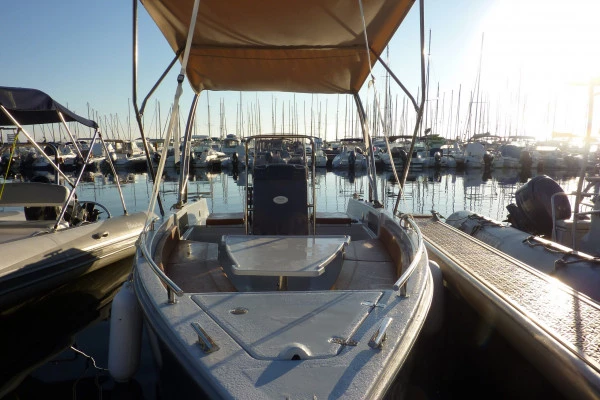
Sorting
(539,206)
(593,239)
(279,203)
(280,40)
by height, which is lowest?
(593,239)

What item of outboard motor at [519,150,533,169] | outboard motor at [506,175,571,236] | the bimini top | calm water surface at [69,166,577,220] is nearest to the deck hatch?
the bimini top

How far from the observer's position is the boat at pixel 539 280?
8.76 feet

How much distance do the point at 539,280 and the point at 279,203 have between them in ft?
8.39

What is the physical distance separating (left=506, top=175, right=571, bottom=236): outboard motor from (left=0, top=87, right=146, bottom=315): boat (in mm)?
6277

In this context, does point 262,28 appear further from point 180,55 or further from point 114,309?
point 114,309

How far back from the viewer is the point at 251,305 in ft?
8.00

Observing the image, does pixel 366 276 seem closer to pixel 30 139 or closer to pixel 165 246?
pixel 165 246

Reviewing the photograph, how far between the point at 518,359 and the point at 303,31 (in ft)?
11.3

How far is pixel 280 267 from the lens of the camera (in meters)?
2.86

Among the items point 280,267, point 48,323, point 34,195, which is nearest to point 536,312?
point 280,267

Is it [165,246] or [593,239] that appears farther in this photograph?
[593,239]

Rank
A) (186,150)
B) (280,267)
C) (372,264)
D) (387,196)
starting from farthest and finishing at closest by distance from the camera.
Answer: (387,196)
(186,150)
(372,264)
(280,267)

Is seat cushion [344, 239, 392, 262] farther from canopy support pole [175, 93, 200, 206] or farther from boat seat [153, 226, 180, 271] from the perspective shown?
canopy support pole [175, 93, 200, 206]

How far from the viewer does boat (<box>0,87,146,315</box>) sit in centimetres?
488
